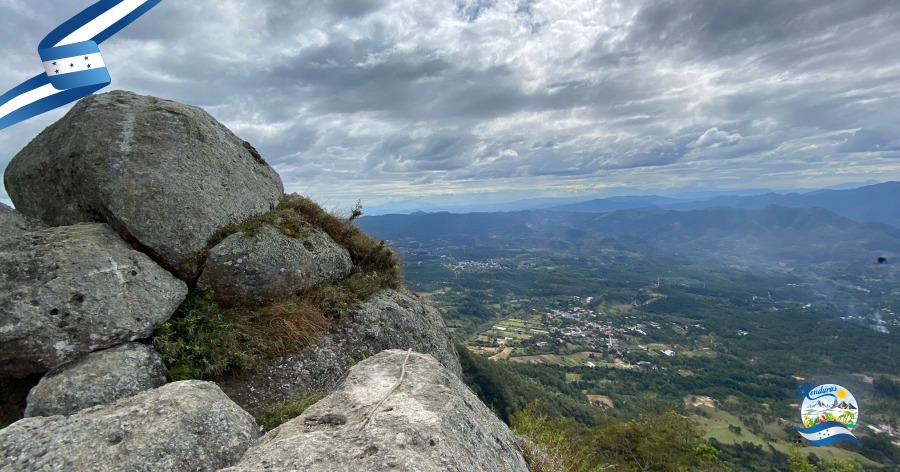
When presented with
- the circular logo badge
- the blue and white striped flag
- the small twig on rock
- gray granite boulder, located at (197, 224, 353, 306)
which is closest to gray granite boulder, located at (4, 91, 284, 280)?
gray granite boulder, located at (197, 224, 353, 306)

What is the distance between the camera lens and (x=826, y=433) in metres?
15.5

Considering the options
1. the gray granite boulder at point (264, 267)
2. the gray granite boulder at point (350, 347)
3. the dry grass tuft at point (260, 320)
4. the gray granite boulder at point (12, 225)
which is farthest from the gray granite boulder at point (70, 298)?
the gray granite boulder at point (350, 347)

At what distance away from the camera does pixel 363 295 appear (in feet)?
41.1

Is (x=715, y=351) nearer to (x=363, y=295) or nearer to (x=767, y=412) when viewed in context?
(x=767, y=412)

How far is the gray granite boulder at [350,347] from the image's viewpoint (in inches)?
349

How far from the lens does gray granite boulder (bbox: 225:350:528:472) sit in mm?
4477

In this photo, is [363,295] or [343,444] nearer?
[343,444]

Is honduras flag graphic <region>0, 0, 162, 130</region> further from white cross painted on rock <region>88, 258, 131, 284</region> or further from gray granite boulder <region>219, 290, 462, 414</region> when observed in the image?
gray granite boulder <region>219, 290, 462, 414</region>

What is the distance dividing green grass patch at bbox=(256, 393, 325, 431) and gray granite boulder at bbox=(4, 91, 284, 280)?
477cm

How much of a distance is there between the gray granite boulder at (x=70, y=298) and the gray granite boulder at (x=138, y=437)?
296 cm

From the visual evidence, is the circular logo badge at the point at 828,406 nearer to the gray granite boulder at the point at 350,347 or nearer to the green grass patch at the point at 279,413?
the gray granite boulder at the point at 350,347

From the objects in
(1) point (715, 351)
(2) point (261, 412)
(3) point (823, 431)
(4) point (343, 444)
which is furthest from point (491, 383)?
(1) point (715, 351)

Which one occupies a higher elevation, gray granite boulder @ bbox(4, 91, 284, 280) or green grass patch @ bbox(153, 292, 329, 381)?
gray granite boulder @ bbox(4, 91, 284, 280)

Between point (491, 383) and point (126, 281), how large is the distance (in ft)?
154
